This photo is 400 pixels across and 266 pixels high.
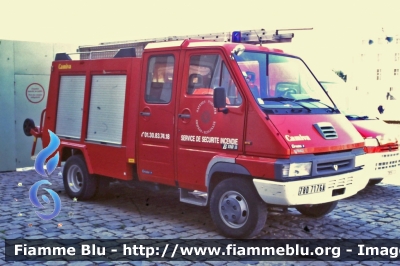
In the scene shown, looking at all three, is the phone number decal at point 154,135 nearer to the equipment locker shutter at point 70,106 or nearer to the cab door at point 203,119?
the cab door at point 203,119

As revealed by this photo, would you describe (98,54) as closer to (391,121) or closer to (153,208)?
(153,208)

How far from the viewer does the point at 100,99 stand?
7.79 meters

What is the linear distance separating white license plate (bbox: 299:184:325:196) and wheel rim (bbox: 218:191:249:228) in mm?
692

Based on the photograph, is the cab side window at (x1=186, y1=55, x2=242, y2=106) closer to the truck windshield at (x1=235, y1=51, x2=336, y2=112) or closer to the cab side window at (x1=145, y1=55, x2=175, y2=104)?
the truck windshield at (x1=235, y1=51, x2=336, y2=112)

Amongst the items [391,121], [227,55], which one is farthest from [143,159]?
[391,121]

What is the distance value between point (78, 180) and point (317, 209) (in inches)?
156

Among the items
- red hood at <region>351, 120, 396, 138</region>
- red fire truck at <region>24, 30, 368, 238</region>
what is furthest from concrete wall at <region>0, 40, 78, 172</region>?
red hood at <region>351, 120, 396, 138</region>

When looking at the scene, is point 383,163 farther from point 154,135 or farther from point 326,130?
point 154,135

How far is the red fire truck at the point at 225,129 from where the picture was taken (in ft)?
18.6

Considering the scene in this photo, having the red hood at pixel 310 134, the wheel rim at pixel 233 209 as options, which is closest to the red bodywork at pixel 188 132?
the red hood at pixel 310 134

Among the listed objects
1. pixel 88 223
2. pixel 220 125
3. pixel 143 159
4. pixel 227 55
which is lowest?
pixel 88 223

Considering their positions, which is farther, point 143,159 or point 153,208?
point 153,208

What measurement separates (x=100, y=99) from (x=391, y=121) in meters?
23.0

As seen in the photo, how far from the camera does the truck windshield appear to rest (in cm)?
604
